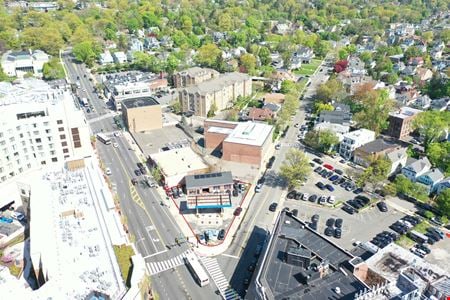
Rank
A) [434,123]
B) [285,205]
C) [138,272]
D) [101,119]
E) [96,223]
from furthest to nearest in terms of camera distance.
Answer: [101,119], [434,123], [285,205], [96,223], [138,272]

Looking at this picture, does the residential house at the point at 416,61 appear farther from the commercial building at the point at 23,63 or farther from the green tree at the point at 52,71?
the commercial building at the point at 23,63

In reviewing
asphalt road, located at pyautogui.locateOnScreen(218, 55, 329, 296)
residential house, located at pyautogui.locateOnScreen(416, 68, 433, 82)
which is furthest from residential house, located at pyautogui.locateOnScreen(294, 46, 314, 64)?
asphalt road, located at pyautogui.locateOnScreen(218, 55, 329, 296)

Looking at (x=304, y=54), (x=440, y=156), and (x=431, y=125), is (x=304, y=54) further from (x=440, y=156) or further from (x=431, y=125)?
(x=440, y=156)

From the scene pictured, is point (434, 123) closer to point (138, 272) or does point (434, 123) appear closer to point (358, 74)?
point (358, 74)

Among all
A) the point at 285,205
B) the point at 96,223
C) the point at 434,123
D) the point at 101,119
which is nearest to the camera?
the point at 96,223

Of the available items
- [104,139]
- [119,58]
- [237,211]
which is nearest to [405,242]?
[237,211]

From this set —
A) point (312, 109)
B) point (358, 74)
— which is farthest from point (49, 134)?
point (358, 74)
